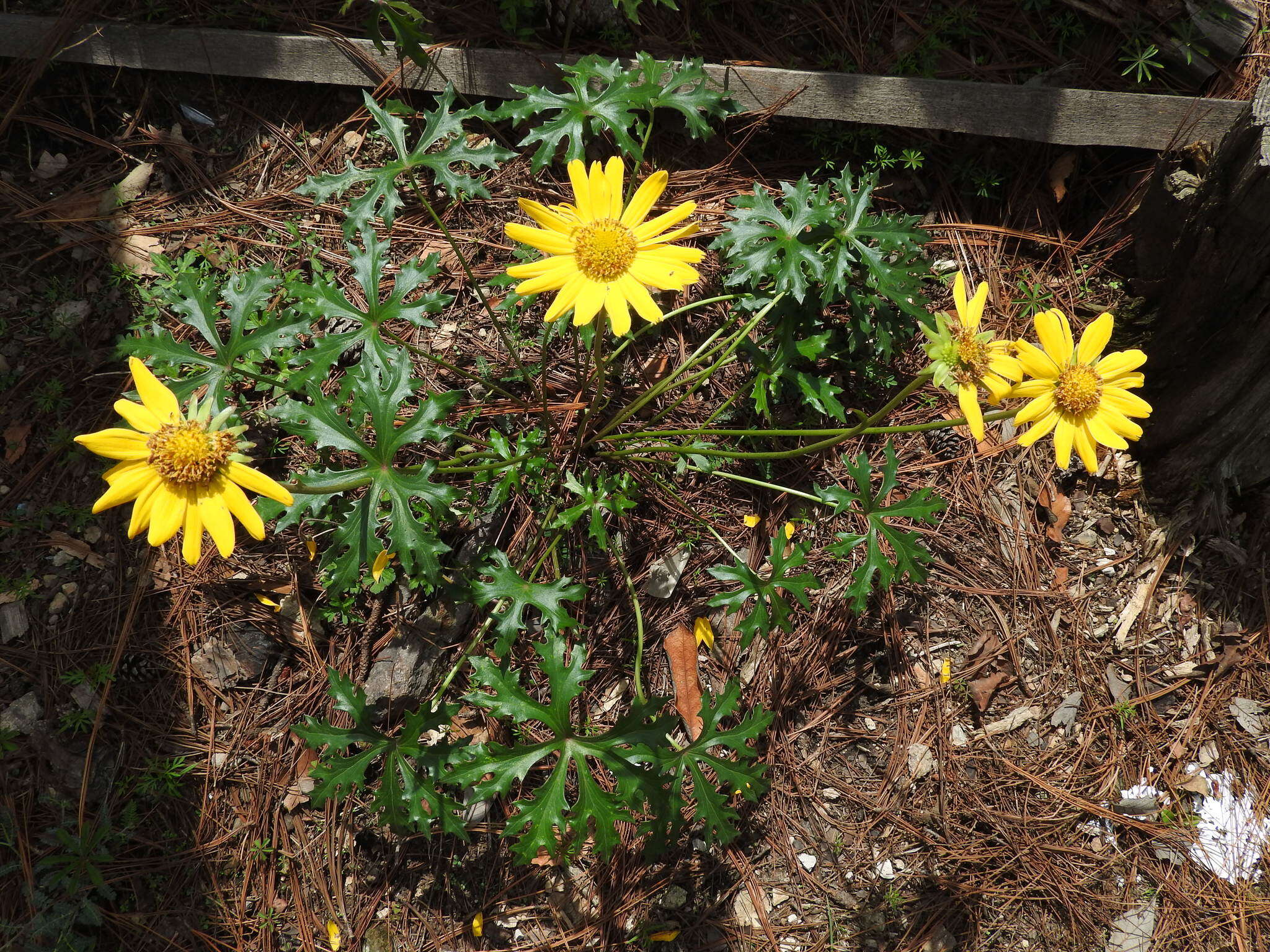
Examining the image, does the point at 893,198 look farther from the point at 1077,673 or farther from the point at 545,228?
the point at 1077,673

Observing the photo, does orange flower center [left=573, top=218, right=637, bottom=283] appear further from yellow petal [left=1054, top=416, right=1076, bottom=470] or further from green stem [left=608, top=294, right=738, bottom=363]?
yellow petal [left=1054, top=416, right=1076, bottom=470]

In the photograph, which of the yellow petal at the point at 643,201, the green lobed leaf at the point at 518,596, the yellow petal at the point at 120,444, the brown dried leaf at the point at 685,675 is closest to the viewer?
the yellow petal at the point at 120,444

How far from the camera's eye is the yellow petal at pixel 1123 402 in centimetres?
241

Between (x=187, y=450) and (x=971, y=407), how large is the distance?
2.15 meters

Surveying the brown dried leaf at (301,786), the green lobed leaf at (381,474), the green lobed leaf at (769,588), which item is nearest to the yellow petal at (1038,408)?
the green lobed leaf at (769,588)

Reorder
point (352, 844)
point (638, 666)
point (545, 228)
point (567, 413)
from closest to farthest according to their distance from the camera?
point (545, 228) < point (638, 666) < point (352, 844) < point (567, 413)

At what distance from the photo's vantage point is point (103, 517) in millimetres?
3299

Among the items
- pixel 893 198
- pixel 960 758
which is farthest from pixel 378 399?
pixel 960 758

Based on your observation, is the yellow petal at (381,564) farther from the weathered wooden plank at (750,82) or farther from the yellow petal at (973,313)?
the yellow petal at (973,313)

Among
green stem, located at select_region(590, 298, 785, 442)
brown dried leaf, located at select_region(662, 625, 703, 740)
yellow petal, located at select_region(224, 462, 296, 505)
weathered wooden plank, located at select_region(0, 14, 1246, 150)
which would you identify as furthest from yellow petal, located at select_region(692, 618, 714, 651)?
weathered wooden plank, located at select_region(0, 14, 1246, 150)

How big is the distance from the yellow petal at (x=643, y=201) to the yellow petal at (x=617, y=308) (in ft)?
0.69

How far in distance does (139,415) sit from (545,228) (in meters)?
1.23

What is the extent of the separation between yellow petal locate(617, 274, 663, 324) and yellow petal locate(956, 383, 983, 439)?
887 mm

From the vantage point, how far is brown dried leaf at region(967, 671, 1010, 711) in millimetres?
3344
